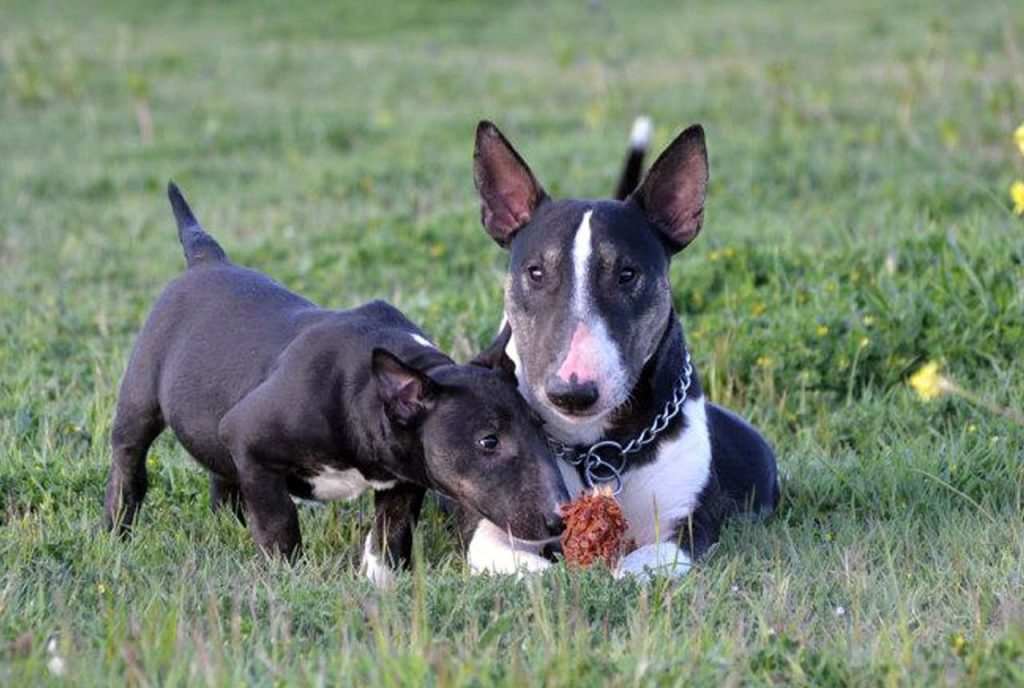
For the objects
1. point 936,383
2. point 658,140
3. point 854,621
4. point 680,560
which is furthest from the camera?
point 658,140

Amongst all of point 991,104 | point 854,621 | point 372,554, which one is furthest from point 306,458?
point 991,104

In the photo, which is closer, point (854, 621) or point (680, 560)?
point (854, 621)

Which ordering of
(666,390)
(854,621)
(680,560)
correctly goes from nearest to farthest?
(854,621) < (680,560) < (666,390)

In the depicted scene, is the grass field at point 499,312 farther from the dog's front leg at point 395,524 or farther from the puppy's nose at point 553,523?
the puppy's nose at point 553,523

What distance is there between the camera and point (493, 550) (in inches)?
213

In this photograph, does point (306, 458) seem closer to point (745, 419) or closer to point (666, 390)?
point (666, 390)

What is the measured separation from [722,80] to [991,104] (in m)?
4.57

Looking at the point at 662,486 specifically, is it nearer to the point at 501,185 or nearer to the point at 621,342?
the point at 621,342

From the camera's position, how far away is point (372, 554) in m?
5.64

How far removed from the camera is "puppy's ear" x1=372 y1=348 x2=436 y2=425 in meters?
5.12

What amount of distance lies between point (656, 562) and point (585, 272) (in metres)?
0.93

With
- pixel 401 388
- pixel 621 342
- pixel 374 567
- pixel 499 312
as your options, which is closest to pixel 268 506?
pixel 374 567

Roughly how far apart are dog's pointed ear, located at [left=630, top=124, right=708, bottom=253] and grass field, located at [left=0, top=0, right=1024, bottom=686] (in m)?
1.05

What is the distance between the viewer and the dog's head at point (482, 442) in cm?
512
